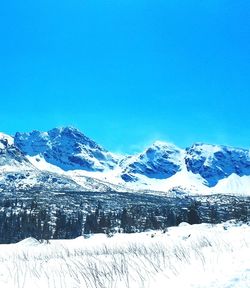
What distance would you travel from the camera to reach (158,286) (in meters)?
8.62

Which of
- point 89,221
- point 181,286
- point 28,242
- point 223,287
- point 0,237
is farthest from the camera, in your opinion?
point 89,221

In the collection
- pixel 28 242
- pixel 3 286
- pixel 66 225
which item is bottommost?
pixel 3 286

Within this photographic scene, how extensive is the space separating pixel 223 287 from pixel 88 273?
3.73m

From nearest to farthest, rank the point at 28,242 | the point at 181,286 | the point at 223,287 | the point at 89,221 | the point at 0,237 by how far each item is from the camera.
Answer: the point at 223,287 < the point at 181,286 < the point at 28,242 < the point at 0,237 < the point at 89,221

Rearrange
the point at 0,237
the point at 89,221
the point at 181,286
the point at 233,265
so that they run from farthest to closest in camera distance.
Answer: the point at 89,221, the point at 0,237, the point at 233,265, the point at 181,286

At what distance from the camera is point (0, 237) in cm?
14675

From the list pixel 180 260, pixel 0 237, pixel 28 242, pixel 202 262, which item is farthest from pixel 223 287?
pixel 0 237

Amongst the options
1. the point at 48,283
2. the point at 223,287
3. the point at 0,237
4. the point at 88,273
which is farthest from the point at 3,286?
the point at 0,237

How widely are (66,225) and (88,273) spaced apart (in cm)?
14858

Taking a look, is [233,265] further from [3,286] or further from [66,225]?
[66,225]

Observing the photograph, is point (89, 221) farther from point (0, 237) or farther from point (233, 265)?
point (233, 265)

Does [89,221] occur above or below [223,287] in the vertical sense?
above

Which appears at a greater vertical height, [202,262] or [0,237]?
[0,237]

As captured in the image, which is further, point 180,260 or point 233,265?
point 180,260
